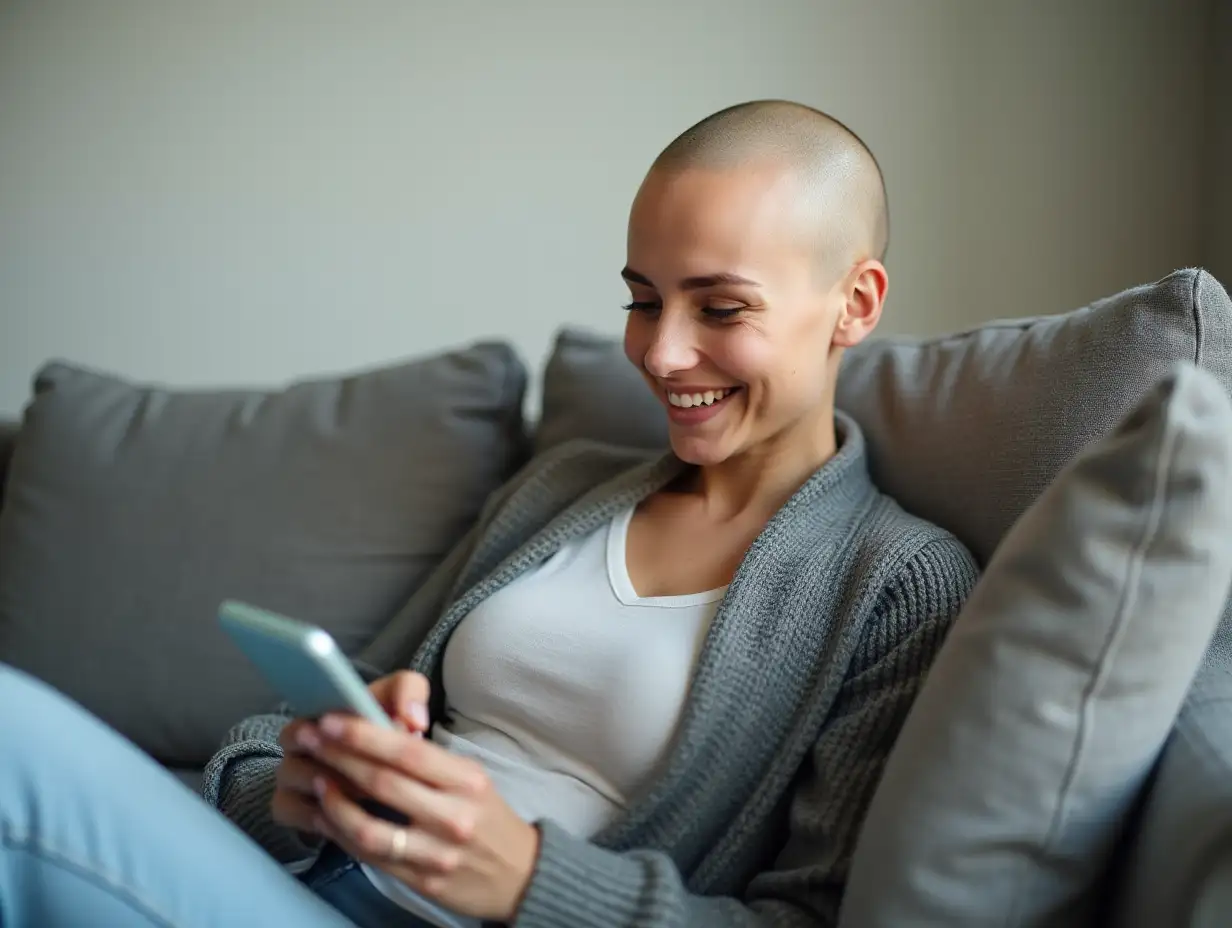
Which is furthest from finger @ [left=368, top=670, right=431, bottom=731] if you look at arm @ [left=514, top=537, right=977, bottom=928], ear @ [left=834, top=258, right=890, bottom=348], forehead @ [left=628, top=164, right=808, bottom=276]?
ear @ [left=834, top=258, right=890, bottom=348]

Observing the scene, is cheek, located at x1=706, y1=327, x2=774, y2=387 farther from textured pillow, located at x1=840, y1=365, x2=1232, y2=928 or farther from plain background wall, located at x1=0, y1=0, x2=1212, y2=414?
plain background wall, located at x1=0, y1=0, x2=1212, y2=414

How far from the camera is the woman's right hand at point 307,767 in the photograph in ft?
2.73

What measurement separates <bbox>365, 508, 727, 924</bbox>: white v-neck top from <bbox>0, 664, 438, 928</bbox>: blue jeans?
0.99ft

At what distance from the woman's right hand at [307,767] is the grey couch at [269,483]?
0.59 metres

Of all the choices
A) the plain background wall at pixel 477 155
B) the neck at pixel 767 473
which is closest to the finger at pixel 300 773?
the neck at pixel 767 473

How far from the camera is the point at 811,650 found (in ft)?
3.23

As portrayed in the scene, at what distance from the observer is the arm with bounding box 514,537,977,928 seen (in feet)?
2.63

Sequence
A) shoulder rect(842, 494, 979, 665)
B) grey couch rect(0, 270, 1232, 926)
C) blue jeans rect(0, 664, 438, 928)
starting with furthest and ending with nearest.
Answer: grey couch rect(0, 270, 1232, 926) < shoulder rect(842, 494, 979, 665) < blue jeans rect(0, 664, 438, 928)

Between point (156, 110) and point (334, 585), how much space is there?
3.45 ft

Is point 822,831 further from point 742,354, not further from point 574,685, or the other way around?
point 742,354

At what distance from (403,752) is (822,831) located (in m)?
0.35

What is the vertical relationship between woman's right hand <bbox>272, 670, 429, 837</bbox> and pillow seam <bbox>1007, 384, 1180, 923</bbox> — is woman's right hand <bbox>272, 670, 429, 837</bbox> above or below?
below

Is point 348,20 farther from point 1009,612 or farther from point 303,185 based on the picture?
point 1009,612

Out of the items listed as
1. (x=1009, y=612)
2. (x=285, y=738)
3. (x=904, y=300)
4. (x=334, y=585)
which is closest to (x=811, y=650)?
(x=1009, y=612)
